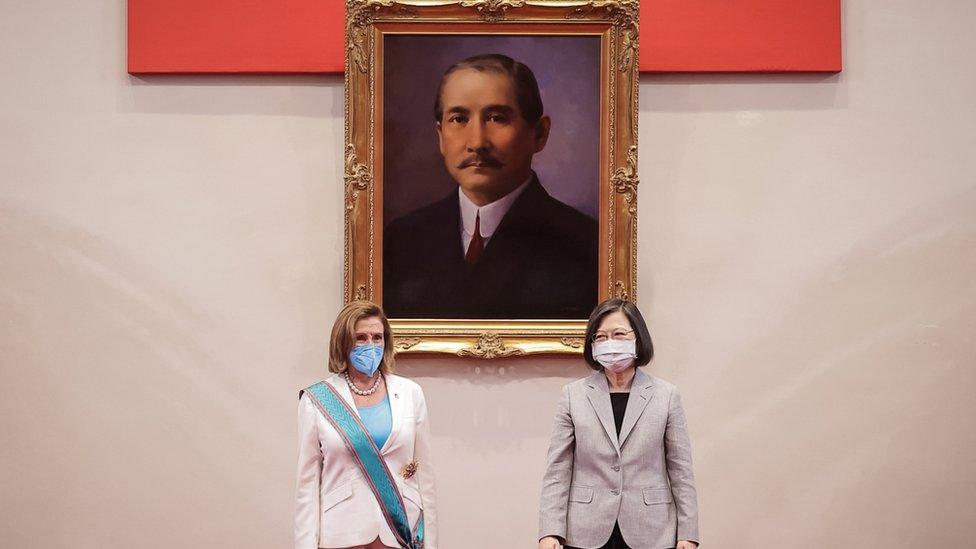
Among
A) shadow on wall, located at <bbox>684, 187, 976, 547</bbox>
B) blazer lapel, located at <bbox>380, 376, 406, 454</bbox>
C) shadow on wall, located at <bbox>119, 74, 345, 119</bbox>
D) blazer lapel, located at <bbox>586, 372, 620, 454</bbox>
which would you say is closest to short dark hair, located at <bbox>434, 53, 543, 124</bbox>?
shadow on wall, located at <bbox>119, 74, 345, 119</bbox>

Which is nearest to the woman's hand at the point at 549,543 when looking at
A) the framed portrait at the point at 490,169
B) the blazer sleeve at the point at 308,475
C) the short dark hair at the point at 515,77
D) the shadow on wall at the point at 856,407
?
the blazer sleeve at the point at 308,475

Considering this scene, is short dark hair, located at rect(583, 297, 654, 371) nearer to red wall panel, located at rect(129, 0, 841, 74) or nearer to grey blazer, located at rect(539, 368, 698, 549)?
grey blazer, located at rect(539, 368, 698, 549)

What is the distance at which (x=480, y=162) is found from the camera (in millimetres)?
5895

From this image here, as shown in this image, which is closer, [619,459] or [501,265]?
[619,459]

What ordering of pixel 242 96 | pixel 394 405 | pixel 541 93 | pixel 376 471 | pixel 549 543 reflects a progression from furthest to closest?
pixel 242 96, pixel 541 93, pixel 394 405, pixel 376 471, pixel 549 543

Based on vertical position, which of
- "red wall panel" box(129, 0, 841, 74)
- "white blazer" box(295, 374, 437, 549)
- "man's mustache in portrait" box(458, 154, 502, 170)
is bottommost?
"white blazer" box(295, 374, 437, 549)

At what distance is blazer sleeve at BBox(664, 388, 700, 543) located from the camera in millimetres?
4109

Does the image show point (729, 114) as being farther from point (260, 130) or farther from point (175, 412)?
point (175, 412)

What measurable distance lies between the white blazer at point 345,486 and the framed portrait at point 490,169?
1.53m

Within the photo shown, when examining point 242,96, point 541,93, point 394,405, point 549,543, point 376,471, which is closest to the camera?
point 549,543

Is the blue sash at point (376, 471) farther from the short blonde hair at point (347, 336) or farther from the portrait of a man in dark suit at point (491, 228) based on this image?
the portrait of a man in dark suit at point (491, 228)

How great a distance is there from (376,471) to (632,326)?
3.64 feet

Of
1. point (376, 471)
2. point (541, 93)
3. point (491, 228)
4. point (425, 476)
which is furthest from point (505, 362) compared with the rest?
point (376, 471)

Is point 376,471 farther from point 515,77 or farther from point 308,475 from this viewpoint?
point 515,77
